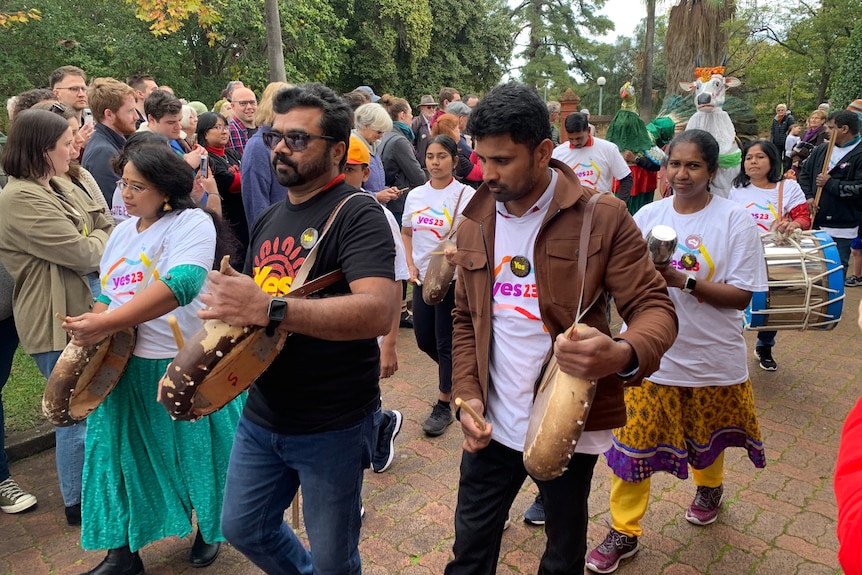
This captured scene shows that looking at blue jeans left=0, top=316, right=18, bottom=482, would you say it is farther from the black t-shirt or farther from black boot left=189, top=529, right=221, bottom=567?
the black t-shirt

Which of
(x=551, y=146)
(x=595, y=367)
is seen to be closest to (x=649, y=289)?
(x=595, y=367)

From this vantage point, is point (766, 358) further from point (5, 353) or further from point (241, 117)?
point (5, 353)

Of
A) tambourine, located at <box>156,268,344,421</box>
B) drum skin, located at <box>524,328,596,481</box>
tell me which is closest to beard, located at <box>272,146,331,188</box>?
tambourine, located at <box>156,268,344,421</box>

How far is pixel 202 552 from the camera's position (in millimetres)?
3213

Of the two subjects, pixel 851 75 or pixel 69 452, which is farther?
pixel 851 75

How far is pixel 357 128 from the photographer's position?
5.36 metres

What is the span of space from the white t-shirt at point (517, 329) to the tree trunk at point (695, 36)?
20.5m

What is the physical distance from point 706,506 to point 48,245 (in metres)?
3.81

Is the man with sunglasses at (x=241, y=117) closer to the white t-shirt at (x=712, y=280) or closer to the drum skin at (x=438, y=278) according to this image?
the drum skin at (x=438, y=278)

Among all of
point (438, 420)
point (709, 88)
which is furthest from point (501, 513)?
point (709, 88)

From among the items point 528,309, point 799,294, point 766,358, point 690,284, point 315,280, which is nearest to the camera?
point 315,280

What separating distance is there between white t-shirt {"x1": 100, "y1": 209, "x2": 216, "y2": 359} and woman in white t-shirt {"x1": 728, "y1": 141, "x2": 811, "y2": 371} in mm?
4306

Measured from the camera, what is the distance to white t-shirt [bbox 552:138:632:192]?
589cm

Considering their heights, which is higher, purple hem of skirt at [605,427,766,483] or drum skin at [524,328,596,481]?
drum skin at [524,328,596,481]
